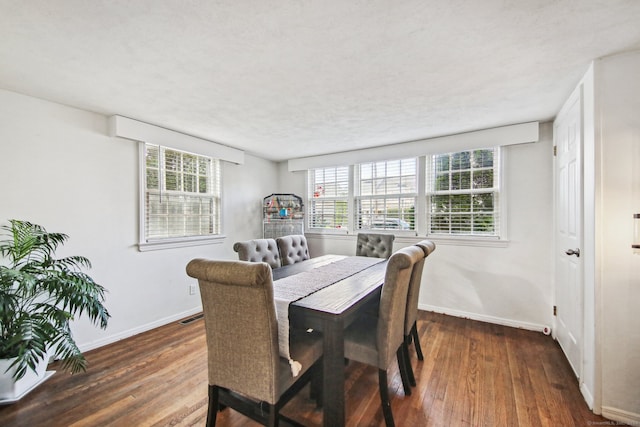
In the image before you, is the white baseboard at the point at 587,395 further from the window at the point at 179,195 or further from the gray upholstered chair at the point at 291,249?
the window at the point at 179,195

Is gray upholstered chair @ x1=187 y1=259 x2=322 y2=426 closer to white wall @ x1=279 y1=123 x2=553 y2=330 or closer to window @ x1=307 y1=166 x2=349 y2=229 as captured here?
white wall @ x1=279 y1=123 x2=553 y2=330

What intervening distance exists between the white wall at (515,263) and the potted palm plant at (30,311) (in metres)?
3.60

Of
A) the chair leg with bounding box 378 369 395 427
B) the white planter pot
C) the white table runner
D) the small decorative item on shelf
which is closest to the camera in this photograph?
the white table runner

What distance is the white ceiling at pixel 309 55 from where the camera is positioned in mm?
1346

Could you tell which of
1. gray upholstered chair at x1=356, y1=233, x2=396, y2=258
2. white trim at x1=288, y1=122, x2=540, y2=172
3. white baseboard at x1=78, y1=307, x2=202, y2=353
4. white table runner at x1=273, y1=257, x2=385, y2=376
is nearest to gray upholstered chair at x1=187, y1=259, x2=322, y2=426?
white table runner at x1=273, y1=257, x2=385, y2=376


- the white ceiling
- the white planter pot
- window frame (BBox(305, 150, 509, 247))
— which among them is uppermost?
the white ceiling

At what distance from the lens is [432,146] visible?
3.52 metres

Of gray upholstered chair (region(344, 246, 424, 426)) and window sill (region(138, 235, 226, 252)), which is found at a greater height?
window sill (region(138, 235, 226, 252))

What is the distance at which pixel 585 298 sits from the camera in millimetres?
1932

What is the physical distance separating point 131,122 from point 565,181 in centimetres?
423

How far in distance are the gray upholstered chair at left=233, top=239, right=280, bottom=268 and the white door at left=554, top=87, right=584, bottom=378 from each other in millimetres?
2657

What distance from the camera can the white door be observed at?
2068 mm

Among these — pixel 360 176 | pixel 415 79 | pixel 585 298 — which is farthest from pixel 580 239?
pixel 360 176

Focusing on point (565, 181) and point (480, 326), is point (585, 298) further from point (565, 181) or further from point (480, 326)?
point (480, 326)
